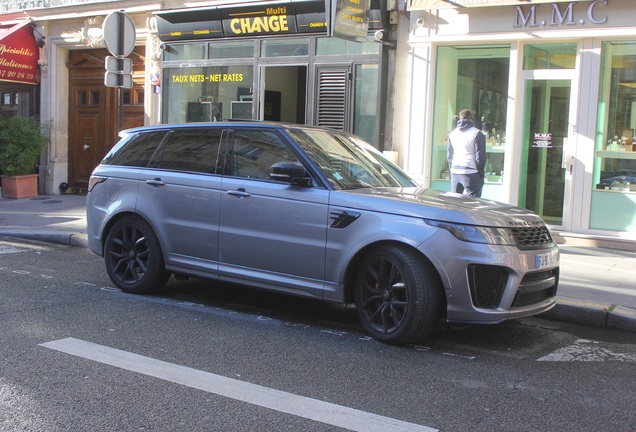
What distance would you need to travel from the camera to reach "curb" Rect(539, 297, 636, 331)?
6648 millimetres

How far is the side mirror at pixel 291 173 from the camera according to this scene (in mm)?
6086

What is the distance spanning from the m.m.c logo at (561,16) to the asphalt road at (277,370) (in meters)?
5.59

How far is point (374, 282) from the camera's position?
5.83 m

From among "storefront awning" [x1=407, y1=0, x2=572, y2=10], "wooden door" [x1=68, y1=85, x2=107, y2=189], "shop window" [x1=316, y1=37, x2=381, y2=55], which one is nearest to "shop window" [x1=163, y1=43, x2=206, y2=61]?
"wooden door" [x1=68, y1=85, x2=107, y2=189]

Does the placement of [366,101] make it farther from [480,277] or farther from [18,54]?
[18,54]

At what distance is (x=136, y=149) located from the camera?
7.57 m

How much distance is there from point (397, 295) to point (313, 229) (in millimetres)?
907

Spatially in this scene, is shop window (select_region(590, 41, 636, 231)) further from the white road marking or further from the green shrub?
the green shrub

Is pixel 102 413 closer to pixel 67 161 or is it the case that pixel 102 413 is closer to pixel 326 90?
pixel 326 90

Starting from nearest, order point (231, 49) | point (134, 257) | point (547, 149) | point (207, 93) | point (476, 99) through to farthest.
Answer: point (134, 257) < point (547, 149) < point (476, 99) < point (231, 49) < point (207, 93)

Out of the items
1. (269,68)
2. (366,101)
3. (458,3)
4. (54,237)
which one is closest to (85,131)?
(269,68)

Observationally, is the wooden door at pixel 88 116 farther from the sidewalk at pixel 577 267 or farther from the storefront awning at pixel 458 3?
the storefront awning at pixel 458 3

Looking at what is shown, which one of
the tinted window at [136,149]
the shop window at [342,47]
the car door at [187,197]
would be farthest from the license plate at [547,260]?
the shop window at [342,47]

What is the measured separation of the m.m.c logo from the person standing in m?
1.79
